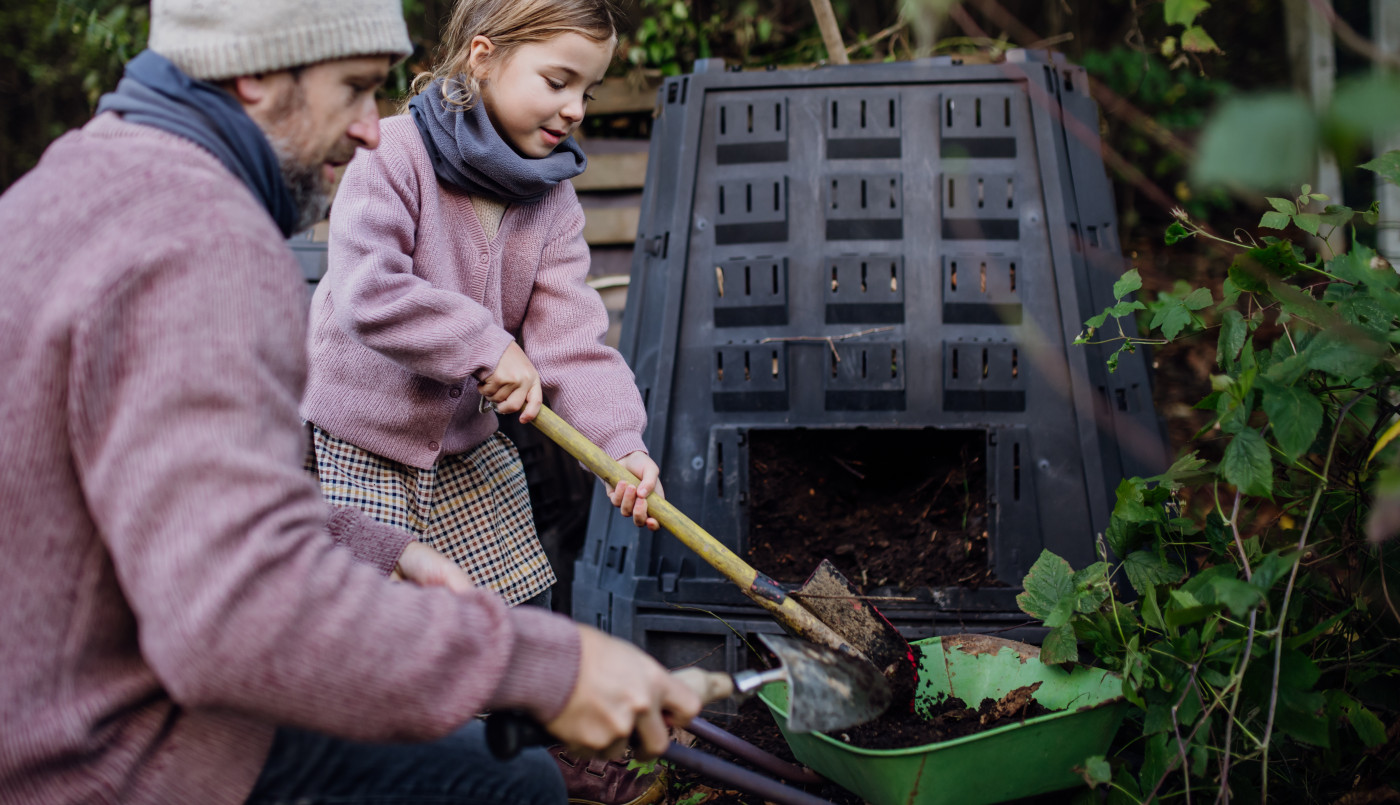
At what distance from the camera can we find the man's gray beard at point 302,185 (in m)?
1.06

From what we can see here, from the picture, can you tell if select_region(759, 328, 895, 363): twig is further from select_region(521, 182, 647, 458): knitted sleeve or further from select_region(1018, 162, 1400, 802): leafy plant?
select_region(1018, 162, 1400, 802): leafy plant

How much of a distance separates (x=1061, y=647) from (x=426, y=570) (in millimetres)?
1021

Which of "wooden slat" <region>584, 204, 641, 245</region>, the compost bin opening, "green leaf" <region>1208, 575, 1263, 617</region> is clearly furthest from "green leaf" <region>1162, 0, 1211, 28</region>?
"wooden slat" <region>584, 204, 641, 245</region>

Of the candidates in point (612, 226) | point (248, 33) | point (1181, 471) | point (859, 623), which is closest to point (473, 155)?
point (248, 33)

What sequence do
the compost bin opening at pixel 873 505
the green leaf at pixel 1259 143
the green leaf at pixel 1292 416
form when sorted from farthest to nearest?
the compost bin opening at pixel 873 505, the green leaf at pixel 1292 416, the green leaf at pixel 1259 143

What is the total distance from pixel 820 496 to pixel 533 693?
1516 millimetres

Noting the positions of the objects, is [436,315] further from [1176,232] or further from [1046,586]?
[1176,232]

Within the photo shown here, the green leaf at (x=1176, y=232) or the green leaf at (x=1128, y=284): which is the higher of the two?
the green leaf at (x=1176, y=232)

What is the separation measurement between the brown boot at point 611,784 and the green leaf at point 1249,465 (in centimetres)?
116

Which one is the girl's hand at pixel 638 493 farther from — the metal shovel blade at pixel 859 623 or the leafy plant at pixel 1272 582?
the leafy plant at pixel 1272 582

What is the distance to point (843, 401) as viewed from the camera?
221 cm

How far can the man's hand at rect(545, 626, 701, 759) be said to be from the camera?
3.09 ft

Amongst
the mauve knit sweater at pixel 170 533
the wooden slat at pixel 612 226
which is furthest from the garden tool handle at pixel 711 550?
the wooden slat at pixel 612 226

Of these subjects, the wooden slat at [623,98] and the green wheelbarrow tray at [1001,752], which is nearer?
Answer: the green wheelbarrow tray at [1001,752]
